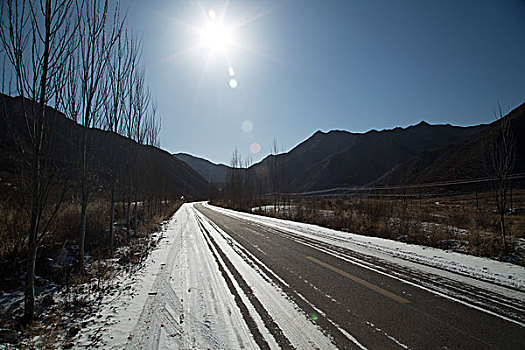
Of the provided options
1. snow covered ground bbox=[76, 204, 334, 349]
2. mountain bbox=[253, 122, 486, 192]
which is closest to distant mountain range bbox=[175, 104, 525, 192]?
mountain bbox=[253, 122, 486, 192]

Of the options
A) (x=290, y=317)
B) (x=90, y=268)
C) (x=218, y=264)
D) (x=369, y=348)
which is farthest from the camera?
(x=218, y=264)

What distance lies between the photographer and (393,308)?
3.83 m

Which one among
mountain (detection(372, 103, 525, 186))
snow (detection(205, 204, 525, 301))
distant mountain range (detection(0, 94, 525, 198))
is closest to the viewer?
snow (detection(205, 204, 525, 301))

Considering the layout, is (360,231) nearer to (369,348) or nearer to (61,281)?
(369,348)

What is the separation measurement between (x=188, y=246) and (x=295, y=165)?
102944 mm

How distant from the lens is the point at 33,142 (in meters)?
3.71

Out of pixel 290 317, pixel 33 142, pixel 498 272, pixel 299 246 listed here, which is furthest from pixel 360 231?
pixel 33 142

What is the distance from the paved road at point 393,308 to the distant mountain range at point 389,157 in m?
25.3

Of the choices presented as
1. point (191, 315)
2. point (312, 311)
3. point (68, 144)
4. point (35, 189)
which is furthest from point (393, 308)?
point (68, 144)

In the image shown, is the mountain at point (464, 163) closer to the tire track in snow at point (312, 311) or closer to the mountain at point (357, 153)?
the mountain at point (357, 153)

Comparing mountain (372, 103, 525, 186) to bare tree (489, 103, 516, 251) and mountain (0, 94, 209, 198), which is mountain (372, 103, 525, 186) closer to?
bare tree (489, 103, 516, 251)

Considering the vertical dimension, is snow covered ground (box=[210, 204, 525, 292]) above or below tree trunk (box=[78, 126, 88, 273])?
below

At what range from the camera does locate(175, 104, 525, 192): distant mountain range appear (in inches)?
1968

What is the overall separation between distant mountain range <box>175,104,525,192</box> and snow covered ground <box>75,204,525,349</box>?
24486 mm
